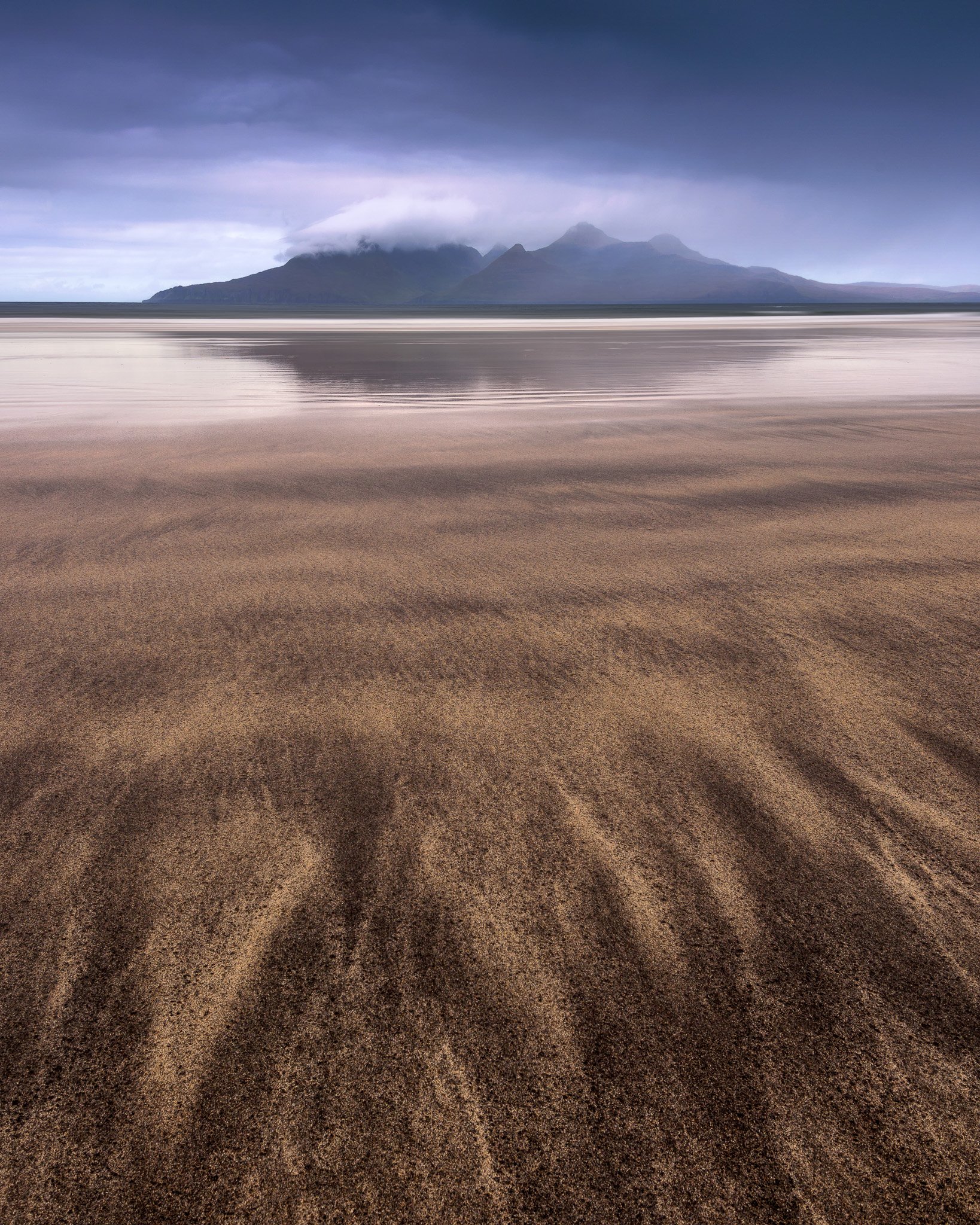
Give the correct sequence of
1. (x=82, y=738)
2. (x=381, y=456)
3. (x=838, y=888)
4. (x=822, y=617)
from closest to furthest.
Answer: (x=838, y=888)
(x=82, y=738)
(x=822, y=617)
(x=381, y=456)

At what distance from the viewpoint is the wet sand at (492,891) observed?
129cm

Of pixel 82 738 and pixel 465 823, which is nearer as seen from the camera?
pixel 465 823

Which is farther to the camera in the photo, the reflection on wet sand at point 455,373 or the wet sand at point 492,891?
the reflection on wet sand at point 455,373

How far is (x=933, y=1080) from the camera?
1.40 meters

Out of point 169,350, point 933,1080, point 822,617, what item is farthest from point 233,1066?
point 169,350

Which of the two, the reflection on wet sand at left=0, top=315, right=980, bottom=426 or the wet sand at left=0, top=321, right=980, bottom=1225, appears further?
the reflection on wet sand at left=0, top=315, right=980, bottom=426

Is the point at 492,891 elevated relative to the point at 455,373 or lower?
lower

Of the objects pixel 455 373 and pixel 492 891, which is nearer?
pixel 492 891

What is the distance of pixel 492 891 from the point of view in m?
1.86

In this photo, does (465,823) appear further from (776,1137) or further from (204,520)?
(204,520)

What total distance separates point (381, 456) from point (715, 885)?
6027mm

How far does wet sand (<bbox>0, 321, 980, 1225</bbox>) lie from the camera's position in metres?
1.29

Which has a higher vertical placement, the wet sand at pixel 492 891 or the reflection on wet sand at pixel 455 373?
the reflection on wet sand at pixel 455 373

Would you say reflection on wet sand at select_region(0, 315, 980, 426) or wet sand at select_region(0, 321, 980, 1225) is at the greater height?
reflection on wet sand at select_region(0, 315, 980, 426)
